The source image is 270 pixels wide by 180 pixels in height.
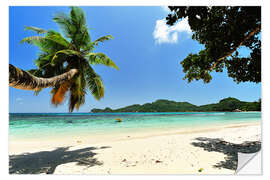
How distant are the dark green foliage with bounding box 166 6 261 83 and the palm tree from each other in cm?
269

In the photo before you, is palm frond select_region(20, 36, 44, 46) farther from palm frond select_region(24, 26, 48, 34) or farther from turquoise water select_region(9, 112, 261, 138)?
turquoise water select_region(9, 112, 261, 138)

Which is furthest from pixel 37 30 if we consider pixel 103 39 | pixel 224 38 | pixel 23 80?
pixel 224 38

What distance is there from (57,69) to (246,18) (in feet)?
17.2

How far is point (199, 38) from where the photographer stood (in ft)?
13.1

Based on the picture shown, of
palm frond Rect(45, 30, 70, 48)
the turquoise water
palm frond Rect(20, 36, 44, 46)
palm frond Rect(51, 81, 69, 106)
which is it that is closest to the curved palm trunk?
palm frond Rect(51, 81, 69, 106)

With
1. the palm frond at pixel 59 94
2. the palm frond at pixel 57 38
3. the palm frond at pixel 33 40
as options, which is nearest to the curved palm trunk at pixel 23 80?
the palm frond at pixel 59 94

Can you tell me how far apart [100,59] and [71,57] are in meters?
0.90

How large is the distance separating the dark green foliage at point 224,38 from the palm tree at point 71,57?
2691 mm

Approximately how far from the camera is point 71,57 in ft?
12.1

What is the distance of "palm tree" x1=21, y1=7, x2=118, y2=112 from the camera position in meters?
3.36

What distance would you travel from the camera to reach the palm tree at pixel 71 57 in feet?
11.0

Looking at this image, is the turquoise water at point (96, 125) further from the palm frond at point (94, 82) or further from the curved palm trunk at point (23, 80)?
the curved palm trunk at point (23, 80)
